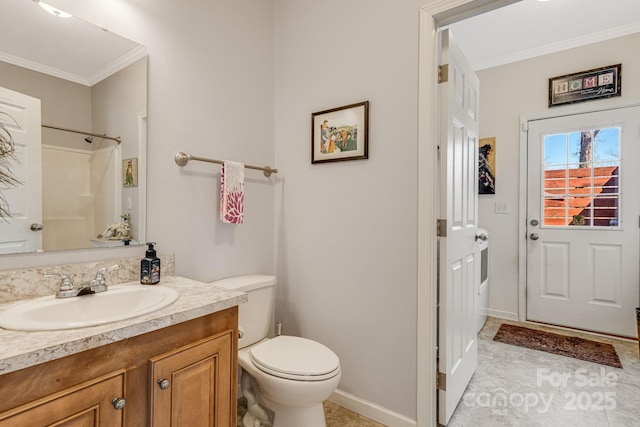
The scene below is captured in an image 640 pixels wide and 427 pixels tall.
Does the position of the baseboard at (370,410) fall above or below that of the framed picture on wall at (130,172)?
below

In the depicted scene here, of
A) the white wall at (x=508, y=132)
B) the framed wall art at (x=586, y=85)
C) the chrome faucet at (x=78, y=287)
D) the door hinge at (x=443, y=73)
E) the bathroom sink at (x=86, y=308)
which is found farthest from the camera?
the white wall at (x=508, y=132)

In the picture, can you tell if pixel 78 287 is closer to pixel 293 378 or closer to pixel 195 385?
pixel 195 385

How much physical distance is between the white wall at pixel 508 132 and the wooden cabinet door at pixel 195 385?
3.06 meters

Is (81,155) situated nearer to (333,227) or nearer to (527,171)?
(333,227)

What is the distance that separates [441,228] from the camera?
154 centimetres

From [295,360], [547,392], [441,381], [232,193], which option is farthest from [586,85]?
[295,360]

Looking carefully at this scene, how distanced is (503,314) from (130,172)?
354cm

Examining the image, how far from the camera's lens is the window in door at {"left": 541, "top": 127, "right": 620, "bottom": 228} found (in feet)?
9.03

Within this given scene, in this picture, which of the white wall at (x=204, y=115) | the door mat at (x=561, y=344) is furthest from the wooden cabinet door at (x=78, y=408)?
the door mat at (x=561, y=344)

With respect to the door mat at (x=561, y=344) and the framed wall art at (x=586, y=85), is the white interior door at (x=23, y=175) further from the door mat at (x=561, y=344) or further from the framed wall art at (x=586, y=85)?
the framed wall art at (x=586, y=85)

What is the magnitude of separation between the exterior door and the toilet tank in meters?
2.77

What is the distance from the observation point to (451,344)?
64.2 inches

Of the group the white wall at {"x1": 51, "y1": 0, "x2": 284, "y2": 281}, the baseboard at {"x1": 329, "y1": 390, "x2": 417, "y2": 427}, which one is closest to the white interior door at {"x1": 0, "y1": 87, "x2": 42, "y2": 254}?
the white wall at {"x1": 51, "y1": 0, "x2": 284, "y2": 281}

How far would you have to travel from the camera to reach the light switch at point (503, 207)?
319cm
